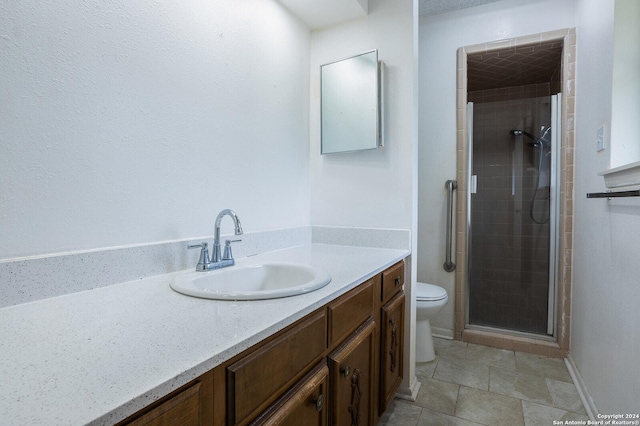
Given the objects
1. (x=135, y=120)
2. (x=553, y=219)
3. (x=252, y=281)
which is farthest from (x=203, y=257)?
(x=553, y=219)

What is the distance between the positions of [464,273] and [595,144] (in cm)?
116

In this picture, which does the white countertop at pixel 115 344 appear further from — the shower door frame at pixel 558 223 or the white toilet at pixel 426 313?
the shower door frame at pixel 558 223

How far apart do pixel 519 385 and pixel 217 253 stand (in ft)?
6.13

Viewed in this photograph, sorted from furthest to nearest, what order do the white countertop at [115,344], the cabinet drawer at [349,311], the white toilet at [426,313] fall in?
1. the white toilet at [426,313]
2. the cabinet drawer at [349,311]
3. the white countertop at [115,344]

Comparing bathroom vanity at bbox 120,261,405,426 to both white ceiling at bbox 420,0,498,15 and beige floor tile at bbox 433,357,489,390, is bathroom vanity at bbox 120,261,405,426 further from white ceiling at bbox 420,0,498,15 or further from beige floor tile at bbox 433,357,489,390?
white ceiling at bbox 420,0,498,15

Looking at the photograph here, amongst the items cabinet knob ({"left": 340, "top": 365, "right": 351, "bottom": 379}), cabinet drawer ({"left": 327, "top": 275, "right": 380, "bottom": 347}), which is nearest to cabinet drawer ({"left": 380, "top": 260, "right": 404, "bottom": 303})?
cabinet drawer ({"left": 327, "top": 275, "right": 380, "bottom": 347})

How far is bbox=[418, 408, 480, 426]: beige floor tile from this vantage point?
1.55m

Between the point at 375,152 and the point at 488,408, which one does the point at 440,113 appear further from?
the point at 488,408

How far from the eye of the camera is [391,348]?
1479 millimetres

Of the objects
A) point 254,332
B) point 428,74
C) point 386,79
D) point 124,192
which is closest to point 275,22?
point 386,79

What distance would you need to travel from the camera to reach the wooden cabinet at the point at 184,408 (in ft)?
1.47

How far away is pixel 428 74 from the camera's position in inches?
99.2

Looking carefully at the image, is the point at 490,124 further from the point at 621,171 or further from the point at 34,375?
the point at 34,375

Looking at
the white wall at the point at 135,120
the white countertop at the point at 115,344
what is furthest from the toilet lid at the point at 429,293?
the white countertop at the point at 115,344
